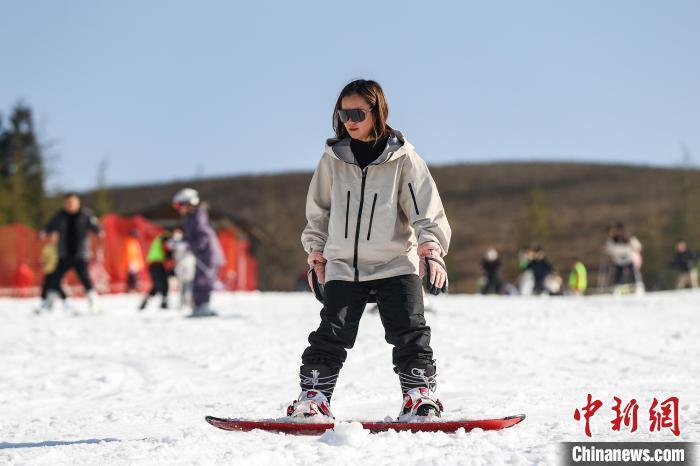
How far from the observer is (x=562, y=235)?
Result: 249 feet

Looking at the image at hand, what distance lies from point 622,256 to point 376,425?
54.4 feet

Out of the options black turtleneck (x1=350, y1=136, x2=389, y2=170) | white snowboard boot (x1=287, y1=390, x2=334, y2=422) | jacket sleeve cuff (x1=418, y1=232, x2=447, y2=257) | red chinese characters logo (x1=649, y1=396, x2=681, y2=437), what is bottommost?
red chinese characters logo (x1=649, y1=396, x2=681, y2=437)

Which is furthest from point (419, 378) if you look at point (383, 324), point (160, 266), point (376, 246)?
point (160, 266)

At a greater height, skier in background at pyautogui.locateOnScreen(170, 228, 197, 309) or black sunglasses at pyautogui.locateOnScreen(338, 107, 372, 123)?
black sunglasses at pyautogui.locateOnScreen(338, 107, 372, 123)

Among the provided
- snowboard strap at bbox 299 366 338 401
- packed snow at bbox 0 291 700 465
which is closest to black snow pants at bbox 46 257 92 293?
packed snow at bbox 0 291 700 465

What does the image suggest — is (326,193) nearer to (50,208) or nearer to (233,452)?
(233,452)

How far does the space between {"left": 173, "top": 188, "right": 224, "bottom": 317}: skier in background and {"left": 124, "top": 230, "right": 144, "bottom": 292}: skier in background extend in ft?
36.7

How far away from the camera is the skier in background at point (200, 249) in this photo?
11516 millimetres

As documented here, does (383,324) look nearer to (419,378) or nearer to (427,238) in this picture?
(419,378)

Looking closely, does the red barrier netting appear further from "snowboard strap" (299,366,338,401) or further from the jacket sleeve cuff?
the jacket sleeve cuff

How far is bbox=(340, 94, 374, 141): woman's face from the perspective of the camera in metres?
3.62

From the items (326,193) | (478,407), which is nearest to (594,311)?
(478,407)

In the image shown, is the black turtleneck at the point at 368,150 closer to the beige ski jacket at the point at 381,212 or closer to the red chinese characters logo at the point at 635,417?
the beige ski jacket at the point at 381,212

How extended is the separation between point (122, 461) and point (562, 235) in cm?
7540
